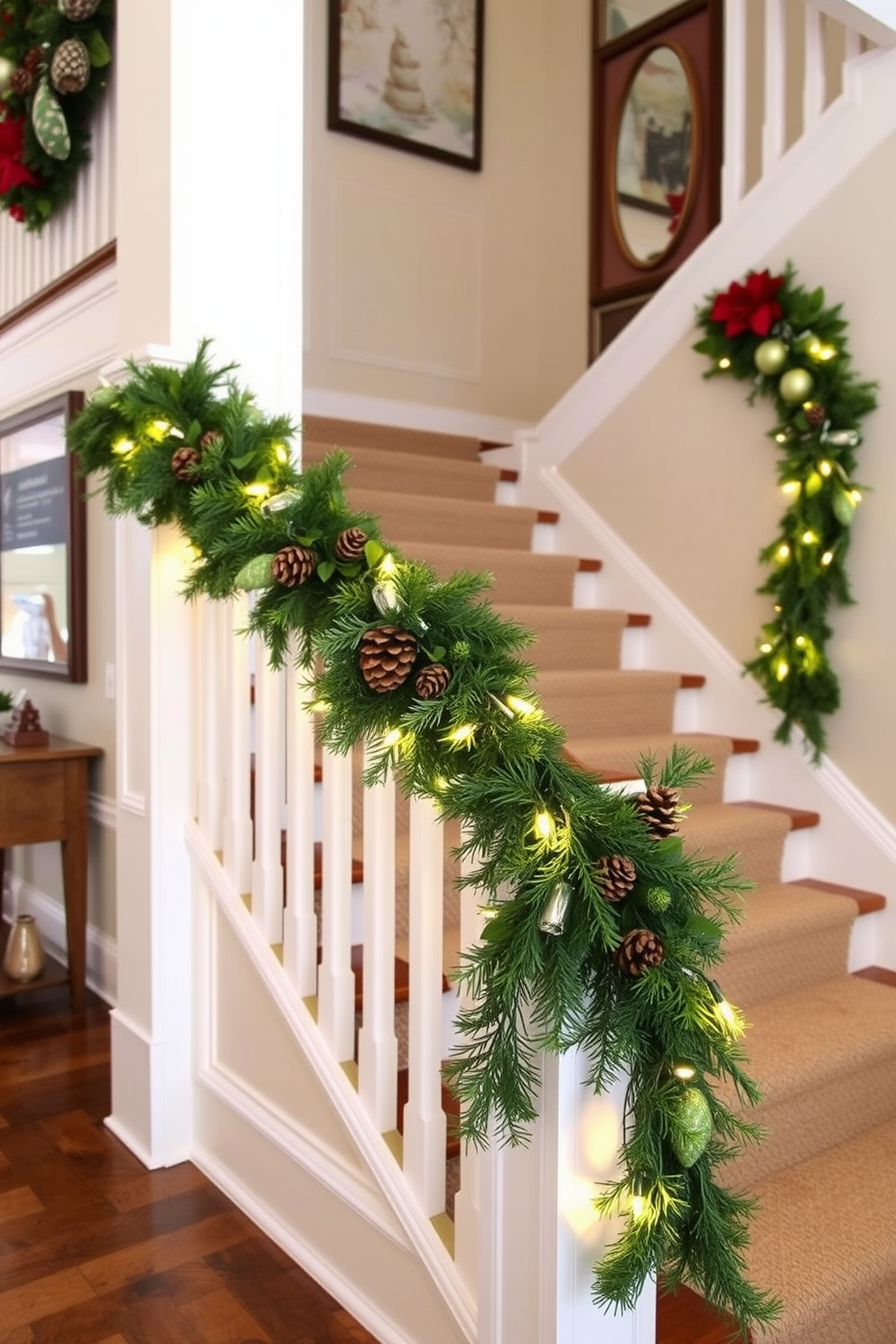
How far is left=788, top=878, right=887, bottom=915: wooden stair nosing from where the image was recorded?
106 inches

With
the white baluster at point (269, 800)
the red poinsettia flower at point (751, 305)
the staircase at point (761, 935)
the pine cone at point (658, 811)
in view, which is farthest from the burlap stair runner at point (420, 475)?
the pine cone at point (658, 811)

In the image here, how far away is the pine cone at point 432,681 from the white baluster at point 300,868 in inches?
24.6

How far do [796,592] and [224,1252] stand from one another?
2.10 meters

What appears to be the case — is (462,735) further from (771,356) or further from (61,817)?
(61,817)

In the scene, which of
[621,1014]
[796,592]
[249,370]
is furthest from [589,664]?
[621,1014]

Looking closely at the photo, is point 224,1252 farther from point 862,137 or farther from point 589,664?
point 862,137

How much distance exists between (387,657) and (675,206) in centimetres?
365

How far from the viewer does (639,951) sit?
123 cm

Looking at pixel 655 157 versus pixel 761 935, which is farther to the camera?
pixel 655 157

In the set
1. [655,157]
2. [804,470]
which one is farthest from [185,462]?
[655,157]

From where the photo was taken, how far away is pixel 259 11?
7.52 feet

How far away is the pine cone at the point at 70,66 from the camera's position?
9.75 feet

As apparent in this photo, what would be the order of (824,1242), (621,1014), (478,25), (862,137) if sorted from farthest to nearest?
(478,25) → (862,137) → (824,1242) → (621,1014)

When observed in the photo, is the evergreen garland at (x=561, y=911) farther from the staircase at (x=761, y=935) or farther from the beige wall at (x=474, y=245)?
the beige wall at (x=474, y=245)
